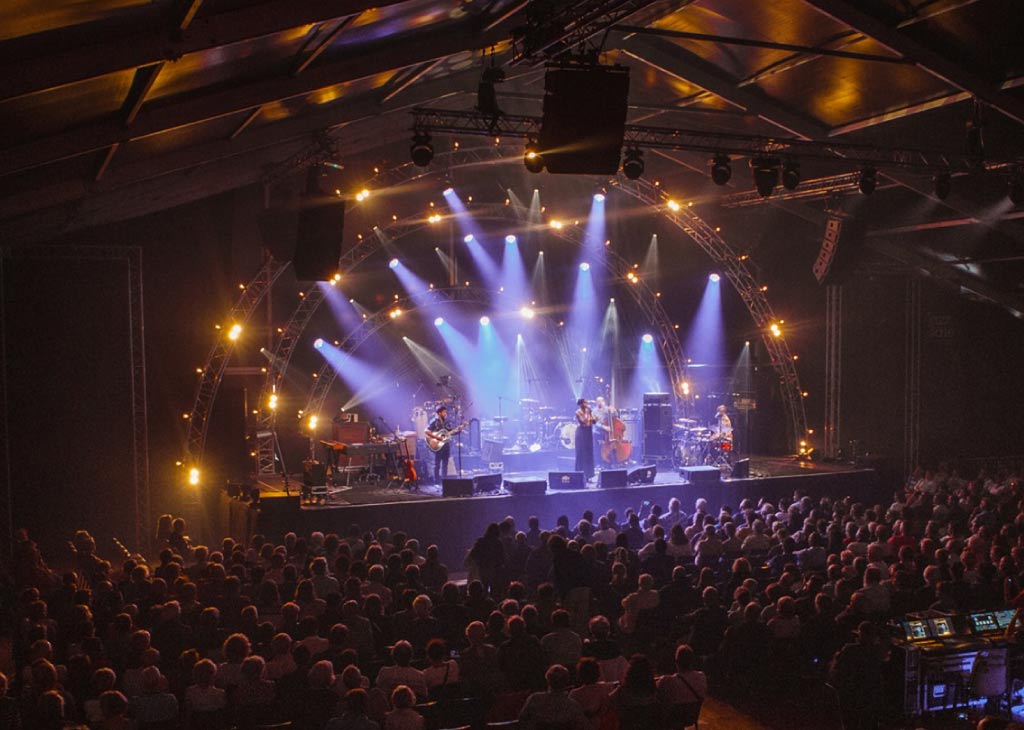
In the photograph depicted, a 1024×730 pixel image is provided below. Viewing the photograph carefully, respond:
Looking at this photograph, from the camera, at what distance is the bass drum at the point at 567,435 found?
722 inches

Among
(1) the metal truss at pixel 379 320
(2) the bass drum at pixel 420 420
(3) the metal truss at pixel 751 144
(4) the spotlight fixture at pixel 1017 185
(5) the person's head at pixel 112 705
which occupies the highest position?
(3) the metal truss at pixel 751 144

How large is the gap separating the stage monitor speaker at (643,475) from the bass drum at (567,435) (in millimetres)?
3675

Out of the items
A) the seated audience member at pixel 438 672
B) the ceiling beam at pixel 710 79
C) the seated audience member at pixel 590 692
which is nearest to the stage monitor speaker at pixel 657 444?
the ceiling beam at pixel 710 79

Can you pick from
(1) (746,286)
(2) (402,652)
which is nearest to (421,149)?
(2) (402,652)

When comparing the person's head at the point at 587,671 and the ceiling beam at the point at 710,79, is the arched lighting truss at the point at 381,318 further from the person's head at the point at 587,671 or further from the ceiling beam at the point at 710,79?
the person's head at the point at 587,671

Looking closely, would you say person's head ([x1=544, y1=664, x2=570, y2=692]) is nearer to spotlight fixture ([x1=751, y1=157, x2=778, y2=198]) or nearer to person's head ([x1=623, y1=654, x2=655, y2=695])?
person's head ([x1=623, y1=654, x2=655, y2=695])

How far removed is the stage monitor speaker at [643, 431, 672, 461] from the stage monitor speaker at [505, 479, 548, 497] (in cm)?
400

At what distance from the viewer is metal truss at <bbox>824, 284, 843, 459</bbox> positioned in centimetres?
1911

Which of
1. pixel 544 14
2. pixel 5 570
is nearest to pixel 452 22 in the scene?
pixel 544 14

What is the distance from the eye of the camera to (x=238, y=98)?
305 inches

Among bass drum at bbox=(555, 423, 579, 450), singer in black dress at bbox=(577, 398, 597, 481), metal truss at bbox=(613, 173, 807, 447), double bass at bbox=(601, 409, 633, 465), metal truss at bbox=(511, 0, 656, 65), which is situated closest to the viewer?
metal truss at bbox=(511, 0, 656, 65)

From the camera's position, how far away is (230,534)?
13.5 m

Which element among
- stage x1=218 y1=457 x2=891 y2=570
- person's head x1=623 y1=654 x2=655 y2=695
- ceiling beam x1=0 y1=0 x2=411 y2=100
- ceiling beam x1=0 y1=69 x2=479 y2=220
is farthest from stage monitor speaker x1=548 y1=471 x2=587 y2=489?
ceiling beam x1=0 y1=0 x2=411 y2=100

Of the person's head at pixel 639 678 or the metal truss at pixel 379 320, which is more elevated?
the metal truss at pixel 379 320
